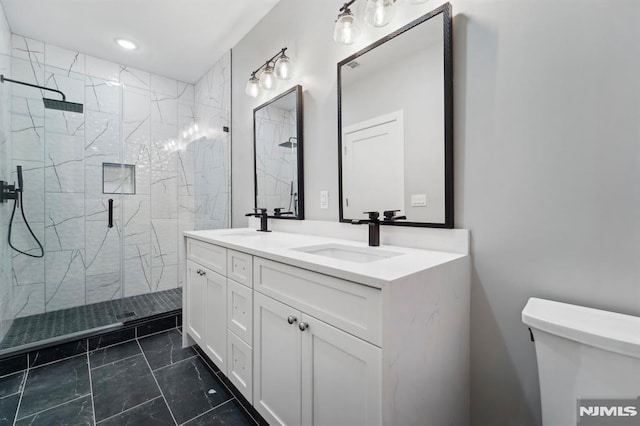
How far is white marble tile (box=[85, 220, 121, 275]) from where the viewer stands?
264 centimetres

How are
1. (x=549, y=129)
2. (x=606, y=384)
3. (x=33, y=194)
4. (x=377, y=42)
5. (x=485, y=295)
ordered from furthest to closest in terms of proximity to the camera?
(x=33, y=194), (x=377, y=42), (x=485, y=295), (x=549, y=129), (x=606, y=384)

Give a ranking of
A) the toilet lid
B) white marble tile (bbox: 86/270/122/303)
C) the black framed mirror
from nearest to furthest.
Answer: the toilet lid < the black framed mirror < white marble tile (bbox: 86/270/122/303)

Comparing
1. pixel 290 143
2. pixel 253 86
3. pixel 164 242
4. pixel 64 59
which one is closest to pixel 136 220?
pixel 164 242

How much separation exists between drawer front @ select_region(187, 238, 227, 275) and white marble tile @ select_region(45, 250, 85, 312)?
1.44 metres

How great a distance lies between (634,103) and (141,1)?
2653mm

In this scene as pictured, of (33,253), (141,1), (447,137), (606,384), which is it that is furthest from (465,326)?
(33,253)

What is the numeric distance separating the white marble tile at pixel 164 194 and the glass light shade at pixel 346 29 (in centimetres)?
248

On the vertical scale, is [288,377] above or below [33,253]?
below

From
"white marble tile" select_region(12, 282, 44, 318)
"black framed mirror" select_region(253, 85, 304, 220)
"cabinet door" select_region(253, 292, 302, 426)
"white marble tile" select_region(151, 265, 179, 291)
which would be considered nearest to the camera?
"cabinet door" select_region(253, 292, 302, 426)

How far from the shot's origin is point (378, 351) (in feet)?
2.48

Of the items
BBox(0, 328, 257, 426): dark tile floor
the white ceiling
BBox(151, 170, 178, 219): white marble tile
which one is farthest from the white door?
BBox(151, 170, 178, 219): white marble tile

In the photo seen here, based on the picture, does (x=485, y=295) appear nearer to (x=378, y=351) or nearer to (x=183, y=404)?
(x=378, y=351)

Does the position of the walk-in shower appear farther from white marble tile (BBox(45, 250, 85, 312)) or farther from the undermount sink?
the undermount sink

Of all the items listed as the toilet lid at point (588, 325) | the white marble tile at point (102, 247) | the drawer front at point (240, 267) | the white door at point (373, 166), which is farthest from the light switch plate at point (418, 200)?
the white marble tile at point (102, 247)
